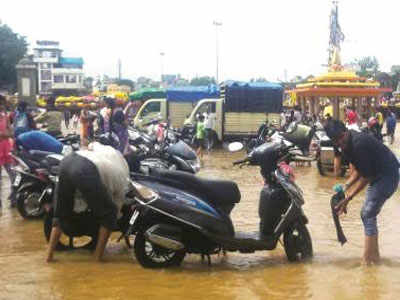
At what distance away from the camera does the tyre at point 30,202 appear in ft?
27.1

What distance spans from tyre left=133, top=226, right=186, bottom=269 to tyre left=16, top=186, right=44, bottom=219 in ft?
9.67

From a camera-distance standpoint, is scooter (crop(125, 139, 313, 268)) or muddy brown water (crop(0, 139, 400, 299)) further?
scooter (crop(125, 139, 313, 268))

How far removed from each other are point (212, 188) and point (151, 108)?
18199mm

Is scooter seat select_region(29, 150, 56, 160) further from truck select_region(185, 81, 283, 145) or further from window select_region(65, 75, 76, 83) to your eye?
window select_region(65, 75, 76, 83)

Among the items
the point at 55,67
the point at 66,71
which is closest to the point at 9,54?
the point at 66,71

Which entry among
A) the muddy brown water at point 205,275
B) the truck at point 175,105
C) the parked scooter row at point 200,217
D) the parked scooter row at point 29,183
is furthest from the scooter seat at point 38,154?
the truck at point 175,105

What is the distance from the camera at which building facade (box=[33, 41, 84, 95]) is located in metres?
114

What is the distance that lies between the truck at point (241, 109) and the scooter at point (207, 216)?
1485 cm

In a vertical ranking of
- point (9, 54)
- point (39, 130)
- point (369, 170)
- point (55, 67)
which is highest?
point (9, 54)

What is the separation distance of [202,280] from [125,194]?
3.75 ft

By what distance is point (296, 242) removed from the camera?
611 cm

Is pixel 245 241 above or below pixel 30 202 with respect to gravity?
above

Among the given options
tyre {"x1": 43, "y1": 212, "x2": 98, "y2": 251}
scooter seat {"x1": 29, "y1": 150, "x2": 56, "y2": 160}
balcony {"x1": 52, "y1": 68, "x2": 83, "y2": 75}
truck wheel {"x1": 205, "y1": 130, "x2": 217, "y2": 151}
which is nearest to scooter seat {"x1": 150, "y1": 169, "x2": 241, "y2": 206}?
tyre {"x1": 43, "y1": 212, "x2": 98, "y2": 251}

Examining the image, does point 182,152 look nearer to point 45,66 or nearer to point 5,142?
point 5,142
